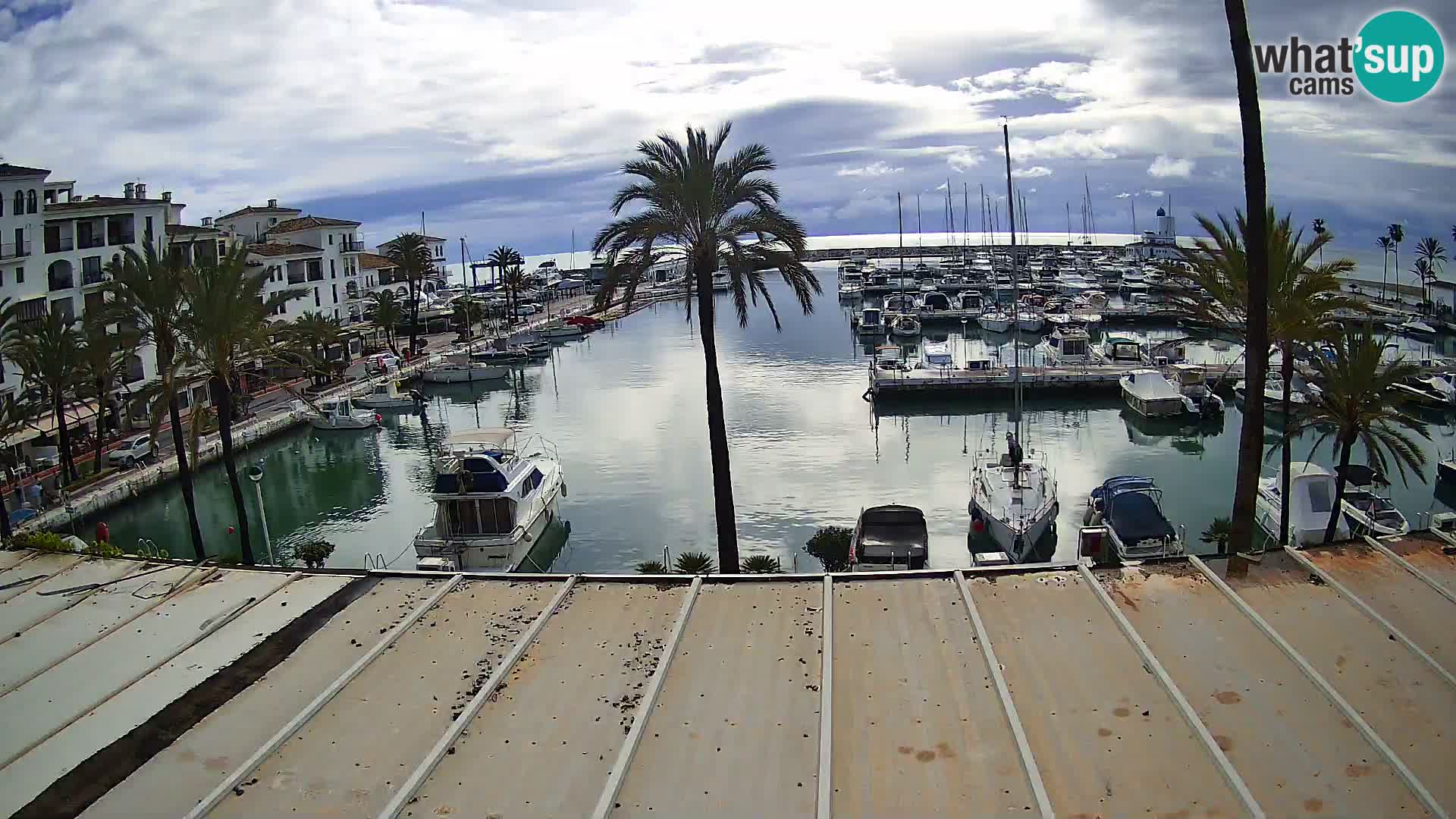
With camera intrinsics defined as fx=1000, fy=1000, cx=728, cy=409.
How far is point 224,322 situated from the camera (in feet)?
80.1

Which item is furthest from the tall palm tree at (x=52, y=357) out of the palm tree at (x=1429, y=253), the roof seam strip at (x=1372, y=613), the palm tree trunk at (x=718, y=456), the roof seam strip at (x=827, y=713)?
the palm tree at (x=1429, y=253)

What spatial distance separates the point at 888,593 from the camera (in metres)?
13.8

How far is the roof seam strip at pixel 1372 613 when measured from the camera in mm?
11117

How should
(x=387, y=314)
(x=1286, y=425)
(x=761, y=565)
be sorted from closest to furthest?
(x=761, y=565), (x=1286, y=425), (x=387, y=314)

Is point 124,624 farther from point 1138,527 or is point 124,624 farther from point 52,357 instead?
point 52,357

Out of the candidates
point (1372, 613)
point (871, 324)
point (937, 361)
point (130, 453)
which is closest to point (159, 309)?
point (130, 453)

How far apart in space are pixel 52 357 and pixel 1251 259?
38.3 m

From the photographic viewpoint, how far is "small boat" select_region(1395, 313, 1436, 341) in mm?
67144

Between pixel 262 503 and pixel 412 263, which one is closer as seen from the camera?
pixel 262 503

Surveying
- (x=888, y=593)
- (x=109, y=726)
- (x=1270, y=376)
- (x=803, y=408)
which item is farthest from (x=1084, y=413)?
(x=109, y=726)

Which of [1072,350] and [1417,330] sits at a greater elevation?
[1072,350]

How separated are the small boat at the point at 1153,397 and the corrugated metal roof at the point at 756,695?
1396 inches

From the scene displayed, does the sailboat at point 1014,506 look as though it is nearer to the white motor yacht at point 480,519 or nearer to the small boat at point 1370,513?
the small boat at point 1370,513

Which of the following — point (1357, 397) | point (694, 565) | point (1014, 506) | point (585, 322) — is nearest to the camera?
point (694, 565)
